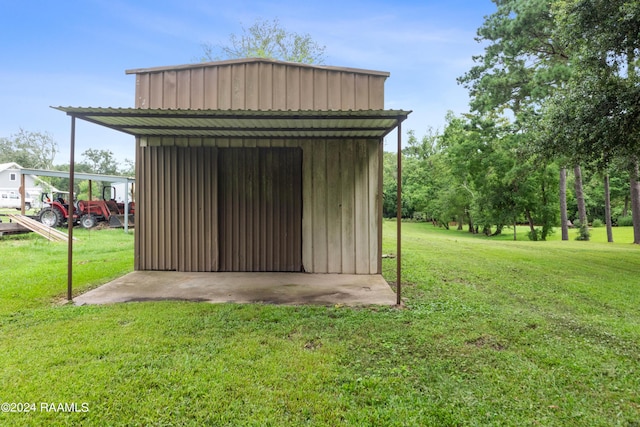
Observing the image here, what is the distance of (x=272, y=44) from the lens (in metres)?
20.3

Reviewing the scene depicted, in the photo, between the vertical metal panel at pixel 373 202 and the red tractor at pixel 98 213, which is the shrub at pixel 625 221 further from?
the red tractor at pixel 98 213

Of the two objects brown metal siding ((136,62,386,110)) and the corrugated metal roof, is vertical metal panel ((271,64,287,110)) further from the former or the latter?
the corrugated metal roof

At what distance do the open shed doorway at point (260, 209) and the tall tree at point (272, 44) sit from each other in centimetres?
1580

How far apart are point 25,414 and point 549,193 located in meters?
22.3

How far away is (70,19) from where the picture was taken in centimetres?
2030

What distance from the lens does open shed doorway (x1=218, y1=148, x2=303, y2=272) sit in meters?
6.25

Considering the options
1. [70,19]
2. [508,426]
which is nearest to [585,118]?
[508,426]

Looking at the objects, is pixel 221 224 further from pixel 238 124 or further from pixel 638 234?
pixel 638 234

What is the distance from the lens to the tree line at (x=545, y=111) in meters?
6.49

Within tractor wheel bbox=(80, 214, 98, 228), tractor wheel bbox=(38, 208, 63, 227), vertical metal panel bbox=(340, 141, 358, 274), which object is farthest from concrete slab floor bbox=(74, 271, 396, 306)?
tractor wheel bbox=(38, 208, 63, 227)

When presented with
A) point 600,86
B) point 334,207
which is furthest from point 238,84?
point 600,86

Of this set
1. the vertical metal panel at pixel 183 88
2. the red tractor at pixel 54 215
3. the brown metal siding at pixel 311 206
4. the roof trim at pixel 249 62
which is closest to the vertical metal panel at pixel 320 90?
the roof trim at pixel 249 62

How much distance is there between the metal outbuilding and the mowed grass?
1.67 m

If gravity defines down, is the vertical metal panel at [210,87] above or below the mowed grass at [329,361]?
above
